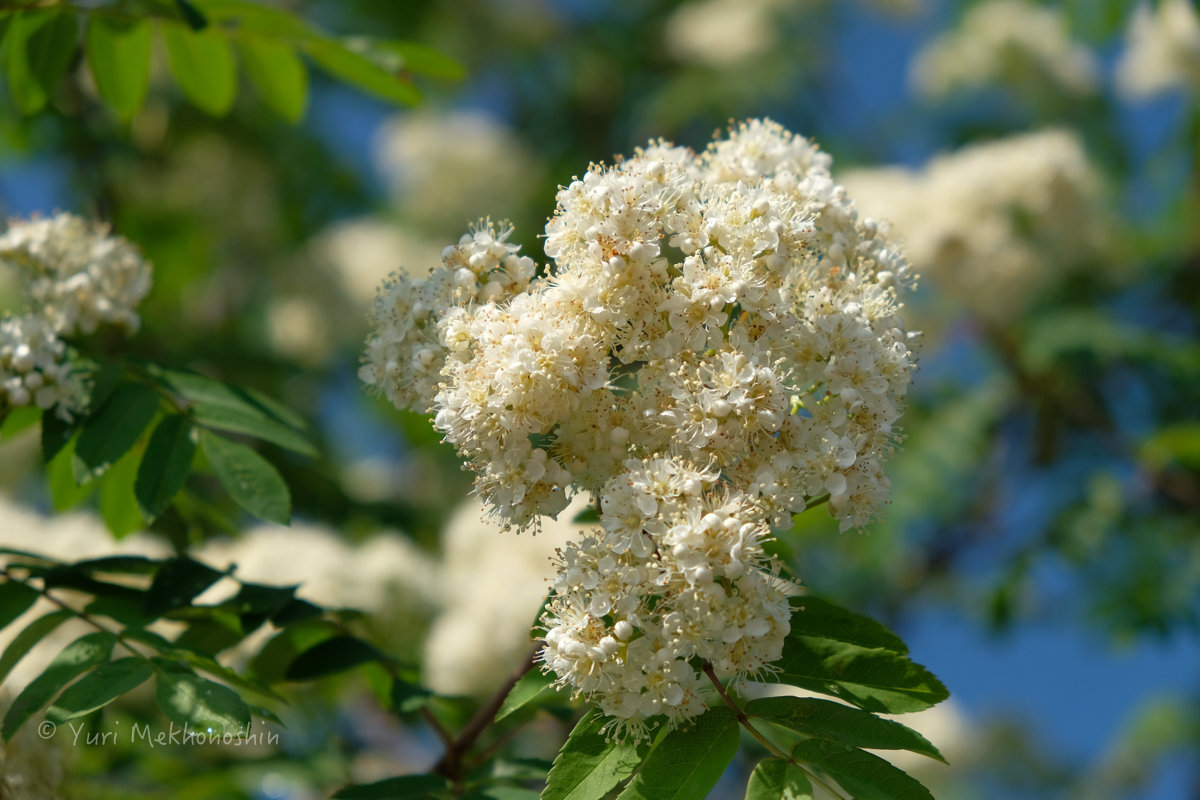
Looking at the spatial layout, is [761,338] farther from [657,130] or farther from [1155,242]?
[657,130]

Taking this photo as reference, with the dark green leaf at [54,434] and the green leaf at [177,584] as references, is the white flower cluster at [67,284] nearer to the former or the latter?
the dark green leaf at [54,434]

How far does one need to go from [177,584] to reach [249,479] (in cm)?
26

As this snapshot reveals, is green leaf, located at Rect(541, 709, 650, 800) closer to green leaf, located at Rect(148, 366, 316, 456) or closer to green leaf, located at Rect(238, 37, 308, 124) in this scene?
green leaf, located at Rect(148, 366, 316, 456)

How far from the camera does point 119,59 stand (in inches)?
116

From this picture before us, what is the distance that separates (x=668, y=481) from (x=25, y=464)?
482cm

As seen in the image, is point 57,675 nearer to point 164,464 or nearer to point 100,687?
point 100,687

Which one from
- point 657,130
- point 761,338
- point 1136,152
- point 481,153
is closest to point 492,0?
point 481,153

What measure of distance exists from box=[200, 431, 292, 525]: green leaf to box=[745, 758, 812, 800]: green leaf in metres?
1.05

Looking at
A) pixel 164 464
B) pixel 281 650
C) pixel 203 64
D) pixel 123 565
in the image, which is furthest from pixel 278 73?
pixel 281 650

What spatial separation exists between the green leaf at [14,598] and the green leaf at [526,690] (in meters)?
1.01

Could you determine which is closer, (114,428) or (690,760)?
(690,760)

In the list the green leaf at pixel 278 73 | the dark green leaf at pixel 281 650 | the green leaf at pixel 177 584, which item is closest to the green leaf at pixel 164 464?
the green leaf at pixel 177 584

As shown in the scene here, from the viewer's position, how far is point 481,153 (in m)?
8.80

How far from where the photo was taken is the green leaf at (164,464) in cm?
220
